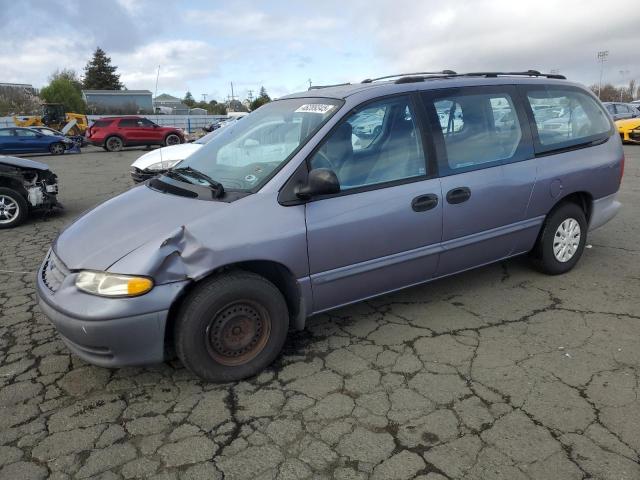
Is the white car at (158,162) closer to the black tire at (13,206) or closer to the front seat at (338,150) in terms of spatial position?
the black tire at (13,206)

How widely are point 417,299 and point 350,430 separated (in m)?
1.78

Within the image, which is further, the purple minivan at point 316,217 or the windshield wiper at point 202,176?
the windshield wiper at point 202,176

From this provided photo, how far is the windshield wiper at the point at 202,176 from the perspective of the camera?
3.05 metres

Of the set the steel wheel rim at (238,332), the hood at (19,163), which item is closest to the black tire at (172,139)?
the hood at (19,163)

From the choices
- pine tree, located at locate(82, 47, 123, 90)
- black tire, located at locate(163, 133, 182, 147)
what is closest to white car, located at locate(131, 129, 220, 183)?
black tire, located at locate(163, 133, 182, 147)

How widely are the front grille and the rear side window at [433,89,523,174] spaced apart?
258cm

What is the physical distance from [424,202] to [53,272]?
245 centimetres

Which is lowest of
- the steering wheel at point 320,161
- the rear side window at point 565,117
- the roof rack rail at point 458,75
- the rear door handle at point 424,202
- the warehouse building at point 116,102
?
the rear door handle at point 424,202

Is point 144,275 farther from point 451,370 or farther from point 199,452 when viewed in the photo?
point 451,370

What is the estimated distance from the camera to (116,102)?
190 ft

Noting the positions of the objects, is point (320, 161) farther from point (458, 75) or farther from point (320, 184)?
point (458, 75)

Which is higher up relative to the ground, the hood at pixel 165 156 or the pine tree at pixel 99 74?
the pine tree at pixel 99 74

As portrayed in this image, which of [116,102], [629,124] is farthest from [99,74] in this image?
[629,124]

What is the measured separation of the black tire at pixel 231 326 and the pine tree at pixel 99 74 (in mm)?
77540
